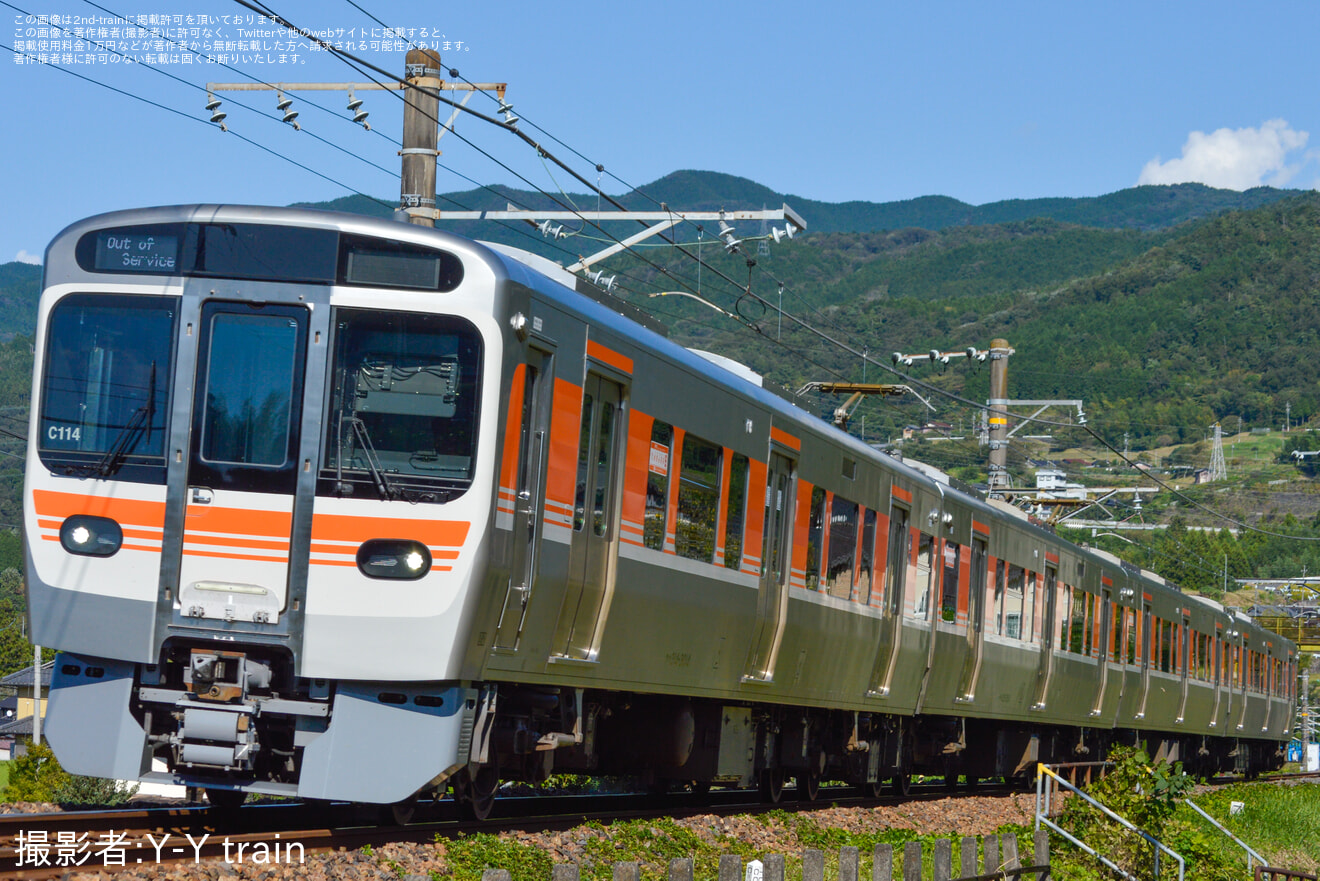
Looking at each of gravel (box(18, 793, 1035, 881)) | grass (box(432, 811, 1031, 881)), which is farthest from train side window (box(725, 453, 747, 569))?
grass (box(432, 811, 1031, 881))

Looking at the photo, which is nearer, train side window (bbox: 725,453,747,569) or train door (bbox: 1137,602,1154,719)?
train side window (bbox: 725,453,747,569)

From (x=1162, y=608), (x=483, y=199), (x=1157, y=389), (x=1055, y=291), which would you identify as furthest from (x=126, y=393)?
(x=1055, y=291)

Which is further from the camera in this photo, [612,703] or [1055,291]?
[1055,291]

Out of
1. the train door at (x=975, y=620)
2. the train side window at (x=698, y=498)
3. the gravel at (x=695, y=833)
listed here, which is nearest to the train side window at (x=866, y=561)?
the gravel at (x=695, y=833)

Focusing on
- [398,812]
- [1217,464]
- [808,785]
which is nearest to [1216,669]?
[808,785]

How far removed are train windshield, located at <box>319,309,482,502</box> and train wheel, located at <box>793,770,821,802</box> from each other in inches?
316

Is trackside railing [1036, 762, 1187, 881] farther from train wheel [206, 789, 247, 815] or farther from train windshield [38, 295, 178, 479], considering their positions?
train windshield [38, 295, 178, 479]

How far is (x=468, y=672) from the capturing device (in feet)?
27.0

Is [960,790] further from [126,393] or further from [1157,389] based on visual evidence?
[1157,389]

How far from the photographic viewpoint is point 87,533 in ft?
27.3

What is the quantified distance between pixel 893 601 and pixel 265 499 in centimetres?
888

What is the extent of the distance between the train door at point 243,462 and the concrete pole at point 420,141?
574 cm

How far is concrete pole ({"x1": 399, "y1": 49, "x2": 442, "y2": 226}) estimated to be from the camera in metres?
14.2

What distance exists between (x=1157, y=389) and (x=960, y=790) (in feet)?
445
